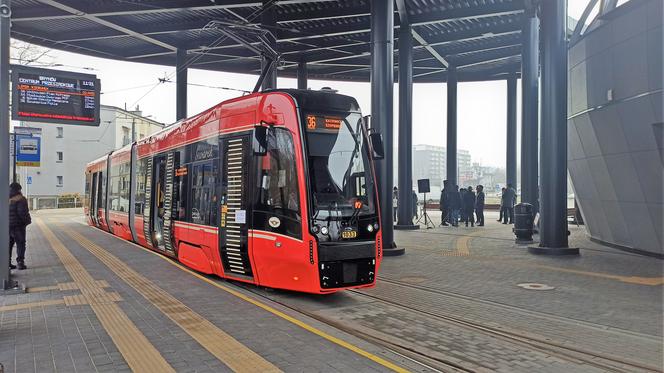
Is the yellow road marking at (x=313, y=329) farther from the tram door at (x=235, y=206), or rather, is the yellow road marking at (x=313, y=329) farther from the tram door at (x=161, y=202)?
the tram door at (x=161, y=202)

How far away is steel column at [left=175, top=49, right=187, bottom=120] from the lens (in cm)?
2619

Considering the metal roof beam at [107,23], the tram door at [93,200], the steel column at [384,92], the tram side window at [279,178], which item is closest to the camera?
the tram side window at [279,178]

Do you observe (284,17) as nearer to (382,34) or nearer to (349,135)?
(382,34)

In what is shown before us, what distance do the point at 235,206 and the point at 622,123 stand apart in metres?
10.1

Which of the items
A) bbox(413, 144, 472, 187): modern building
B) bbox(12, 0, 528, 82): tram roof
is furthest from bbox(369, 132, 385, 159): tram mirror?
bbox(413, 144, 472, 187): modern building

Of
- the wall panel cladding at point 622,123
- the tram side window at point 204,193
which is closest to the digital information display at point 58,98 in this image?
the tram side window at point 204,193

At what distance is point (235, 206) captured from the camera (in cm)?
820

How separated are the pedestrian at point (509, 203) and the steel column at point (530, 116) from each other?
3.58 m

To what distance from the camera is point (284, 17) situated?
2241cm

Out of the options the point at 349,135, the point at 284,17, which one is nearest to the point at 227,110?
the point at 349,135

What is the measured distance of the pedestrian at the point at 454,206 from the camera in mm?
23344

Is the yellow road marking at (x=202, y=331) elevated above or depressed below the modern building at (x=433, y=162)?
below

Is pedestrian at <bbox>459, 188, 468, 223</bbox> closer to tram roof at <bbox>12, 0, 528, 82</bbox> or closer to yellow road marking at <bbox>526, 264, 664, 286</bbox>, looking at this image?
tram roof at <bbox>12, 0, 528, 82</bbox>

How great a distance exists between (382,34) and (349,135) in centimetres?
699
